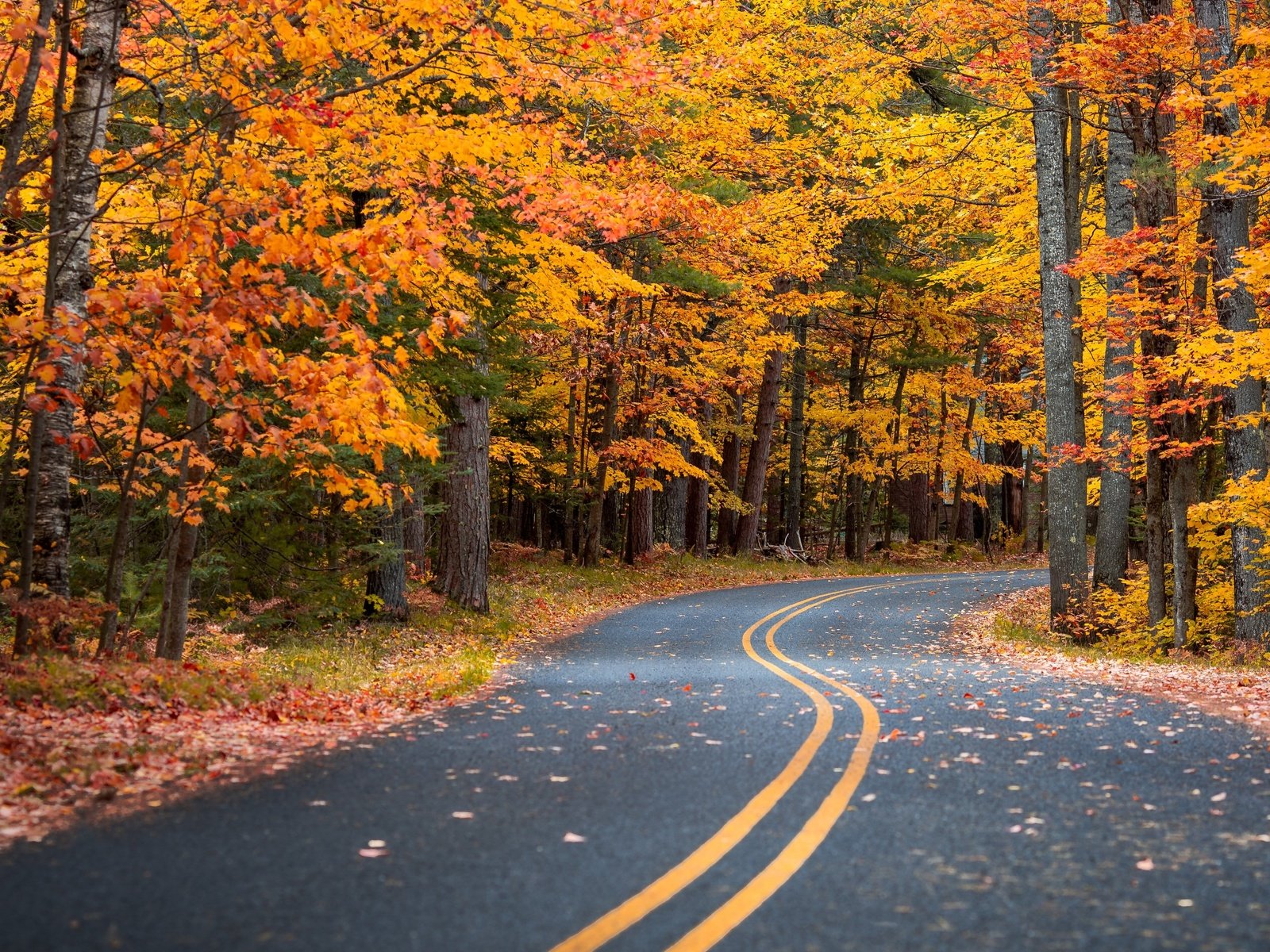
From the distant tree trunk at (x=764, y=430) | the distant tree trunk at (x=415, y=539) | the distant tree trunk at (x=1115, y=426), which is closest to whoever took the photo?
the distant tree trunk at (x=1115, y=426)

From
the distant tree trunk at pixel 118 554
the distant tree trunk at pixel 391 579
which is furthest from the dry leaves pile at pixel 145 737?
the distant tree trunk at pixel 391 579

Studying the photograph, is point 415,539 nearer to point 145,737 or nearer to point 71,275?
point 71,275

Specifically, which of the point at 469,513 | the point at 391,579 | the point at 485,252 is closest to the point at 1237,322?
the point at 485,252

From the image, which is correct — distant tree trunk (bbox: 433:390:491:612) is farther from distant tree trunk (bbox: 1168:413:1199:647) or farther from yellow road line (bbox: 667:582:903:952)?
yellow road line (bbox: 667:582:903:952)

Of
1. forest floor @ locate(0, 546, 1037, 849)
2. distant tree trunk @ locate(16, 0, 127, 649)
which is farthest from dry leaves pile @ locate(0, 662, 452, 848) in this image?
distant tree trunk @ locate(16, 0, 127, 649)

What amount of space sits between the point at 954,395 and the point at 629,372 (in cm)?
1455

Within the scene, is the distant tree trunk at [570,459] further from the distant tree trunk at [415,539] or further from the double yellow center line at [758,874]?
the double yellow center line at [758,874]

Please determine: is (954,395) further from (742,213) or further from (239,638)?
(239,638)

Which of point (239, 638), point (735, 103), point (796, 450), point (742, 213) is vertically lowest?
point (239, 638)

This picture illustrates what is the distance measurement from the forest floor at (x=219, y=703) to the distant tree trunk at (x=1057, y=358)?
8658 millimetres

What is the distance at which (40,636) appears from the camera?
9.47m

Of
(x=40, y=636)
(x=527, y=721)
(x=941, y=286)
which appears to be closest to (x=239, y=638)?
(x=40, y=636)

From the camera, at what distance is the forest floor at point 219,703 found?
6570 millimetres

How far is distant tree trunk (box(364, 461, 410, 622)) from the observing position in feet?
53.4
